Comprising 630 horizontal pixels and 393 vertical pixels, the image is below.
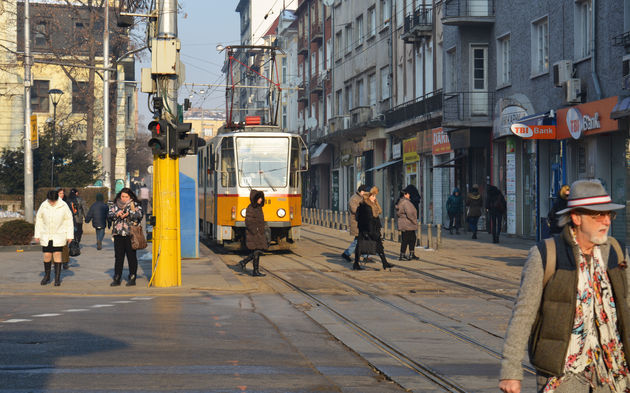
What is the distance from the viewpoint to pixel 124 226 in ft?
49.5

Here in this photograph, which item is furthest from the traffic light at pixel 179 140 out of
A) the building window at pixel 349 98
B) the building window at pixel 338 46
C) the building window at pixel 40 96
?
the building window at pixel 40 96

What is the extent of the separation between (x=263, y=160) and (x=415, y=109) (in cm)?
1592

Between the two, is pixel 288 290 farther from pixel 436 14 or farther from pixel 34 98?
pixel 34 98

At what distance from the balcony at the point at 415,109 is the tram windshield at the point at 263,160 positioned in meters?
12.7

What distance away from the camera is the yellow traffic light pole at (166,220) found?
1494 cm

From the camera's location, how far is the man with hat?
4.15 meters

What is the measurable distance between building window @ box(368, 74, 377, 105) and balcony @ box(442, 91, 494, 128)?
14.5 meters

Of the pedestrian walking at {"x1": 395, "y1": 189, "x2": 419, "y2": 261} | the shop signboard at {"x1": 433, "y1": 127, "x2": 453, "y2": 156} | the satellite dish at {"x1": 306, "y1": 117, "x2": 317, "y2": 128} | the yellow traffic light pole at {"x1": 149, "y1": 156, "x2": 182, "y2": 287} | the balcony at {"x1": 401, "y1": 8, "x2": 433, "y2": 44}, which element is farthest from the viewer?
the satellite dish at {"x1": 306, "y1": 117, "x2": 317, "y2": 128}

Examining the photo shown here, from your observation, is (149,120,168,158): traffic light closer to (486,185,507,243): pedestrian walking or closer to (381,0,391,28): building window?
(486,185,507,243): pedestrian walking

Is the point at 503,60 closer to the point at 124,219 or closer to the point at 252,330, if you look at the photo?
the point at 124,219

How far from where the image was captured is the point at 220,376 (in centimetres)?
750

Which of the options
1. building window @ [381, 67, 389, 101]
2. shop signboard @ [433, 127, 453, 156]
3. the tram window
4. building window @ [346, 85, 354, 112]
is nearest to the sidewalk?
the tram window

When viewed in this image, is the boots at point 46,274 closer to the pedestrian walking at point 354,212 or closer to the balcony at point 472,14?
the pedestrian walking at point 354,212

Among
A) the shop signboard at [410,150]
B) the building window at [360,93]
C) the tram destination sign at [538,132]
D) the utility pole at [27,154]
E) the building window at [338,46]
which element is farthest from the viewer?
the building window at [338,46]
